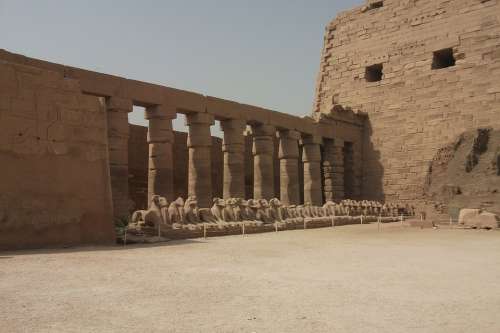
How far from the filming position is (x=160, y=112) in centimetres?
1352

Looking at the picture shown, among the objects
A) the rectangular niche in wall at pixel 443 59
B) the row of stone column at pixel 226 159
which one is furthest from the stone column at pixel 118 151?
the rectangular niche in wall at pixel 443 59

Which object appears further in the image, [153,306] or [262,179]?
[262,179]

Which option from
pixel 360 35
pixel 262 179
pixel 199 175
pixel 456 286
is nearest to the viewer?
pixel 456 286

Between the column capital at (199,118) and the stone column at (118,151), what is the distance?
243 cm

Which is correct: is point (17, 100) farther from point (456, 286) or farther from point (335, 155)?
point (335, 155)

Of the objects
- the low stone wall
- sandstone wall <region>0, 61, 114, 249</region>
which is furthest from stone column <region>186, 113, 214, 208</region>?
sandstone wall <region>0, 61, 114, 249</region>

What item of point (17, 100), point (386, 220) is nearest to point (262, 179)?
point (386, 220)

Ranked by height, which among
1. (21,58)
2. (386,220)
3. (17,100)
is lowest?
(386,220)

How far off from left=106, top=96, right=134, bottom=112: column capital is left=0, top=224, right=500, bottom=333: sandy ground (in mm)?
5948

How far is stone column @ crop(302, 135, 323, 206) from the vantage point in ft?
62.3

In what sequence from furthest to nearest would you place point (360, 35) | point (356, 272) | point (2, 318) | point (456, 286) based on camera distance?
point (360, 35) < point (356, 272) < point (456, 286) < point (2, 318)

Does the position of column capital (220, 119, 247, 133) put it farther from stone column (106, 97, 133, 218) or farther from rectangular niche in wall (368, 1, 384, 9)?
rectangular niche in wall (368, 1, 384, 9)

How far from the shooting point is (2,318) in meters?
3.28

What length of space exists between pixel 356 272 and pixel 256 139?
11.8 meters
